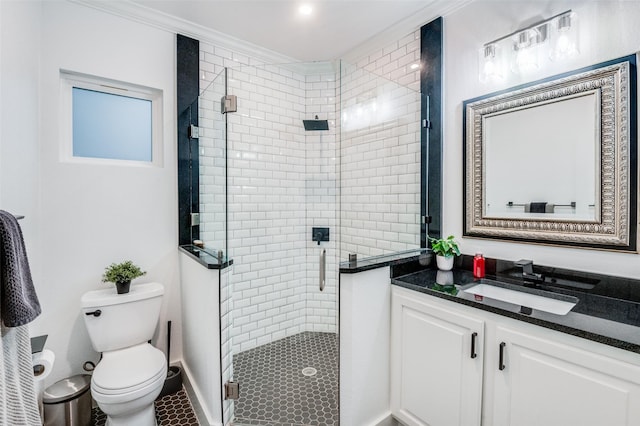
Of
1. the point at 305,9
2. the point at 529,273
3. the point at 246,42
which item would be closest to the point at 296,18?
the point at 305,9

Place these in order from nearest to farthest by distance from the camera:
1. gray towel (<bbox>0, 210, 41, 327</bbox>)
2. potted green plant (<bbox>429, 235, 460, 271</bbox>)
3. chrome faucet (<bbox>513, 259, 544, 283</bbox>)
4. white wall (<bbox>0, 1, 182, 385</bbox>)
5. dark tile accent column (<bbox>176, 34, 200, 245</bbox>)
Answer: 1. gray towel (<bbox>0, 210, 41, 327</bbox>)
2. chrome faucet (<bbox>513, 259, 544, 283</bbox>)
3. white wall (<bbox>0, 1, 182, 385</bbox>)
4. potted green plant (<bbox>429, 235, 460, 271</bbox>)
5. dark tile accent column (<bbox>176, 34, 200, 245</bbox>)

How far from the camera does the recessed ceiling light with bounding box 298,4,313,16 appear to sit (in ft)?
6.92

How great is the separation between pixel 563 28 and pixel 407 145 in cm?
102

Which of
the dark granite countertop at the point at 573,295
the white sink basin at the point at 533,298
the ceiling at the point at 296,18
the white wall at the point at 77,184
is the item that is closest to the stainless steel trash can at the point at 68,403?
the white wall at the point at 77,184

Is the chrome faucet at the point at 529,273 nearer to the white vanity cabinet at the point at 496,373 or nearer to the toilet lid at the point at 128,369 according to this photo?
the white vanity cabinet at the point at 496,373

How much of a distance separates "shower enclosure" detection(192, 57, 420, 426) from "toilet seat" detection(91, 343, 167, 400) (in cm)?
40

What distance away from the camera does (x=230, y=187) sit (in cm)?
218

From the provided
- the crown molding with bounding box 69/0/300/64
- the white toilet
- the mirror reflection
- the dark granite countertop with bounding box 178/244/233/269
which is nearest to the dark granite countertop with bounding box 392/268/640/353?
the mirror reflection

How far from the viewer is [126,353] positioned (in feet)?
6.18

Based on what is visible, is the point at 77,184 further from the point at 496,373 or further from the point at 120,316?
the point at 496,373

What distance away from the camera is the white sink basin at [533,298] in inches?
58.9

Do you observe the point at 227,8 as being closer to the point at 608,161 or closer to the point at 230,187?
the point at 230,187

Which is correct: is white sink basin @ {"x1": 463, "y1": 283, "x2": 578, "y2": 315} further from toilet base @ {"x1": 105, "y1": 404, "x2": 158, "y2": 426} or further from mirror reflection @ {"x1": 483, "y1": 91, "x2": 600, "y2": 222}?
toilet base @ {"x1": 105, "y1": 404, "x2": 158, "y2": 426}

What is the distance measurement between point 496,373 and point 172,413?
6.40ft
